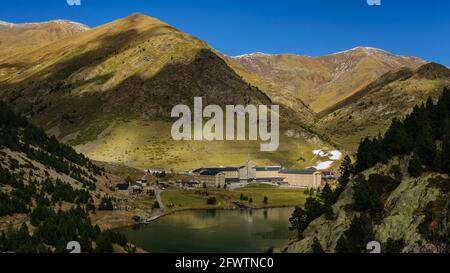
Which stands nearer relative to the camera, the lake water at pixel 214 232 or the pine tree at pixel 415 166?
the pine tree at pixel 415 166

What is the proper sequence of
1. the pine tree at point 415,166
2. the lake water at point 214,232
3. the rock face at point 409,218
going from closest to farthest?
the rock face at point 409,218, the pine tree at point 415,166, the lake water at point 214,232

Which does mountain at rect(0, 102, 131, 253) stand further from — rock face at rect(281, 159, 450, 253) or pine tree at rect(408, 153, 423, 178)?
pine tree at rect(408, 153, 423, 178)

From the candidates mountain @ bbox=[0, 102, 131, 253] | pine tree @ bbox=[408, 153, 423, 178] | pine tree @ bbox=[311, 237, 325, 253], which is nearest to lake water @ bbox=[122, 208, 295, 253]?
mountain @ bbox=[0, 102, 131, 253]

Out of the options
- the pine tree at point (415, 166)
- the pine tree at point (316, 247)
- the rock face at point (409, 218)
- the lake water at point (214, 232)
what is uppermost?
the pine tree at point (415, 166)

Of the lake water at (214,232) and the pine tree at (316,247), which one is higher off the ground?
the pine tree at (316,247)

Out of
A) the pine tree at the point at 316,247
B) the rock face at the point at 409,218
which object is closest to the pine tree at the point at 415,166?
the rock face at the point at 409,218

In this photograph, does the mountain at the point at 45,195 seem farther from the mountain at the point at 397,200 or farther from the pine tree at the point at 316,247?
the mountain at the point at 397,200

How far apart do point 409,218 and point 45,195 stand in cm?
7813

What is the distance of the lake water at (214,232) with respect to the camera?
89625 millimetres
